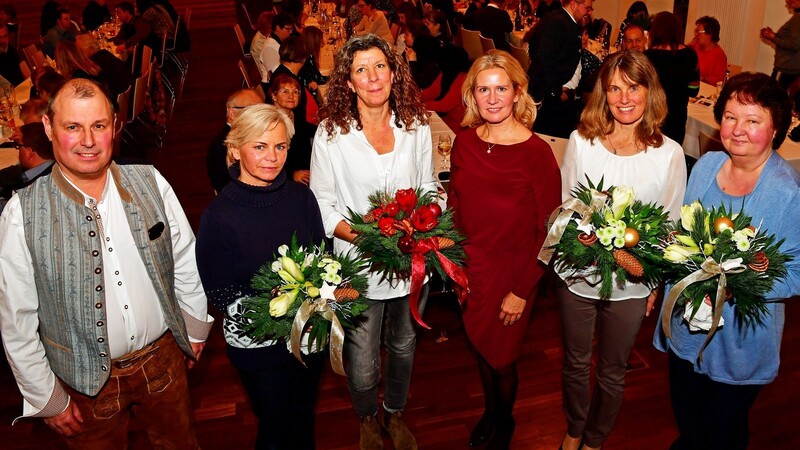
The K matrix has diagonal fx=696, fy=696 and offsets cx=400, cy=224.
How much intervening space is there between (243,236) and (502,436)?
5.46 ft

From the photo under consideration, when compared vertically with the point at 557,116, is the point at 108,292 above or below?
above

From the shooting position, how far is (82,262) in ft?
7.68

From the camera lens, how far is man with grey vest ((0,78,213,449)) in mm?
2291

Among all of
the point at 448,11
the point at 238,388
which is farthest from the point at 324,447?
the point at 448,11

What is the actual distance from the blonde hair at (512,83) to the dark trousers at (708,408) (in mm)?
1175

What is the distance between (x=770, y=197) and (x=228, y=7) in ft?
53.3

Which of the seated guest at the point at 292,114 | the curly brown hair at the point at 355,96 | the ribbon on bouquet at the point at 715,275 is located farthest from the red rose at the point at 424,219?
the seated guest at the point at 292,114

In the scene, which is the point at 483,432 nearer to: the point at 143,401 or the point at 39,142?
the point at 143,401

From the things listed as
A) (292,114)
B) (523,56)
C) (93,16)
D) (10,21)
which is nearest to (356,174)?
(292,114)

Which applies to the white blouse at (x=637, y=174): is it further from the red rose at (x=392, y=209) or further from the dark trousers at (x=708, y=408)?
the red rose at (x=392, y=209)

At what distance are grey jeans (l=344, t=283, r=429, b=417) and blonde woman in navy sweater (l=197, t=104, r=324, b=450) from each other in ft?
1.19

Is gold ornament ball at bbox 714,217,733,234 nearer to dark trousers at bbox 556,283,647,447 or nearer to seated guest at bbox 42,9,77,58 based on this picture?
dark trousers at bbox 556,283,647,447

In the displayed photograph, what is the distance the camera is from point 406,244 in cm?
259

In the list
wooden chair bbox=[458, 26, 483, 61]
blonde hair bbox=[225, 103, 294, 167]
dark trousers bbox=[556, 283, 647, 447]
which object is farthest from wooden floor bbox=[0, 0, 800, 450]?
wooden chair bbox=[458, 26, 483, 61]
